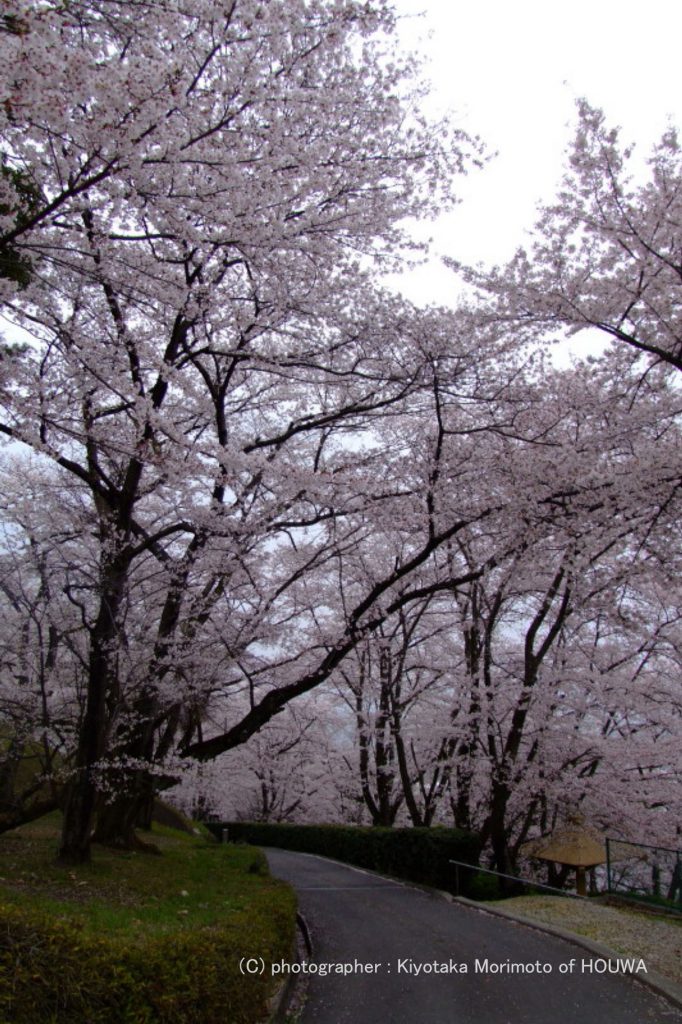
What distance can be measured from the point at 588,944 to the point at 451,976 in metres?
1.90

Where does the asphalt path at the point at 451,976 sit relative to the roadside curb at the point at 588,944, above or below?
below

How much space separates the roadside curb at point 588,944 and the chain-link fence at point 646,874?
190 centimetres

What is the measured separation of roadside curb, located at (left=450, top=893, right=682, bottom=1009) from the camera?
623cm

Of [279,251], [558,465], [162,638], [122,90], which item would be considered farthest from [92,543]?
[122,90]

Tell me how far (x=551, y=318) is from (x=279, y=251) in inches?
115

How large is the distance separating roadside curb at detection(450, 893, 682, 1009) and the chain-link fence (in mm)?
1901

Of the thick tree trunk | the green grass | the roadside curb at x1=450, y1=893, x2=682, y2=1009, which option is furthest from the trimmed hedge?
the thick tree trunk

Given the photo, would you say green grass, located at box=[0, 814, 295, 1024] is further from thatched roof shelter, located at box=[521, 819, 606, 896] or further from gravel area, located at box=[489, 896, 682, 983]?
thatched roof shelter, located at box=[521, 819, 606, 896]

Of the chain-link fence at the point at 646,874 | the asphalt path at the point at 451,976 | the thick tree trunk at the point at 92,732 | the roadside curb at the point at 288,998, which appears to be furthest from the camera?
the chain-link fence at the point at 646,874

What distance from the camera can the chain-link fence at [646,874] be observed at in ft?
33.4

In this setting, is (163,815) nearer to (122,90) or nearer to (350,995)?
(350,995)

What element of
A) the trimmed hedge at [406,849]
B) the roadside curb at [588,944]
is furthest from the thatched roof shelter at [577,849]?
the roadside curb at [588,944]

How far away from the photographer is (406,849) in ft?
48.3

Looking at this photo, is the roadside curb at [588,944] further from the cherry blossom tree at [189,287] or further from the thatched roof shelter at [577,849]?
the cherry blossom tree at [189,287]
